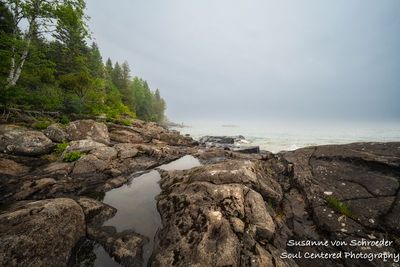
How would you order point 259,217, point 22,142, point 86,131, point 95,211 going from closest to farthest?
point 259,217 → point 95,211 → point 22,142 → point 86,131

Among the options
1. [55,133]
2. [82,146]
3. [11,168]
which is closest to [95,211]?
[11,168]

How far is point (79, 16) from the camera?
1456 cm

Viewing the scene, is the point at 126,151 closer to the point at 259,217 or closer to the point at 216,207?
the point at 216,207

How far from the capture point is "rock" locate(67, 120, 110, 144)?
1383cm

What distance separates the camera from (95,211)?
19.8 ft

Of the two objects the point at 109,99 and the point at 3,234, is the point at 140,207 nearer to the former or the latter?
the point at 3,234

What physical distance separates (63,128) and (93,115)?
7682 mm

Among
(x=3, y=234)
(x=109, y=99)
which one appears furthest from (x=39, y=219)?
(x=109, y=99)

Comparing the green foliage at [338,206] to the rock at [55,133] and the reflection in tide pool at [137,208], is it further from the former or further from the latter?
the rock at [55,133]

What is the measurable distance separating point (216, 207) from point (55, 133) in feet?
44.1

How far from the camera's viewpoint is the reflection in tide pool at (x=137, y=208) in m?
4.80

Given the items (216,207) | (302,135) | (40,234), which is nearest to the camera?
(40,234)

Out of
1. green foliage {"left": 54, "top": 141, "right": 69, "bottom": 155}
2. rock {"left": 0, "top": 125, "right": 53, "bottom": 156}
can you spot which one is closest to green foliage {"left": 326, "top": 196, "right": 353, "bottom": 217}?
green foliage {"left": 54, "top": 141, "right": 69, "bottom": 155}

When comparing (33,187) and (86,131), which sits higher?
(86,131)
